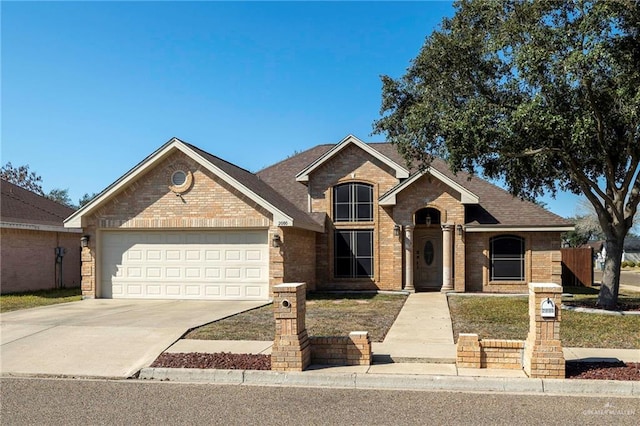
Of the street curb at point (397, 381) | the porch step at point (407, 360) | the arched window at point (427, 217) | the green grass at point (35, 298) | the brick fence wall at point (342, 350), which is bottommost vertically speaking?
the green grass at point (35, 298)

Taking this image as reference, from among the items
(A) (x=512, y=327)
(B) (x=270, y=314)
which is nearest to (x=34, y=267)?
(B) (x=270, y=314)

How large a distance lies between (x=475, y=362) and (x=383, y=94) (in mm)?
9641

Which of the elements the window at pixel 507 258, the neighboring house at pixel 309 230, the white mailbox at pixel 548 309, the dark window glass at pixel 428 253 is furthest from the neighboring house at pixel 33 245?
the white mailbox at pixel 548 309

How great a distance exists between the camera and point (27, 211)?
22.0m

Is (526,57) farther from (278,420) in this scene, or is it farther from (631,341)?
(278,420)

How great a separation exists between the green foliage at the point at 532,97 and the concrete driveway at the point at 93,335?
722cm

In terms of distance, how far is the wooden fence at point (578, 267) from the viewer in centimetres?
2534

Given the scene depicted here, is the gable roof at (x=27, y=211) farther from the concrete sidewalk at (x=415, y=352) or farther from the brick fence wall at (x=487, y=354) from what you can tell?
the brick fence wall at (x=487, y=354)

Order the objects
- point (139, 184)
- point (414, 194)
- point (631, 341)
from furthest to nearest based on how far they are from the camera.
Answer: point (414, 194) < point (139, 184) < point (631, 341)

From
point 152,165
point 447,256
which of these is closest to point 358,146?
point 447,256

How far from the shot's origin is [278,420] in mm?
6355

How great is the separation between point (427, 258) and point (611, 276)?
26.5 feet

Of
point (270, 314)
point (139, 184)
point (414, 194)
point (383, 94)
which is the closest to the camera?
point (270, 314)

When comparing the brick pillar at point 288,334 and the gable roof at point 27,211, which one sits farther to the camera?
the gable roof at point 27,211
